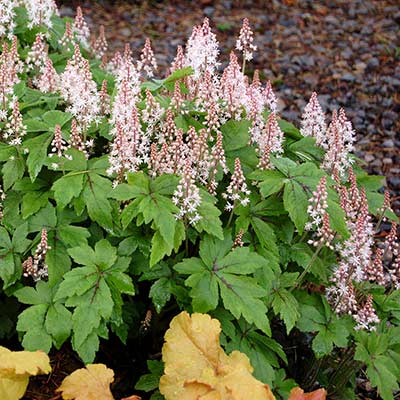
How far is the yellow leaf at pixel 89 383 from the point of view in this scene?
2707 millimetres

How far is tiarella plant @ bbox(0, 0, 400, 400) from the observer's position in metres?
2.89

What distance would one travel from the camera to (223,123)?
337 cm

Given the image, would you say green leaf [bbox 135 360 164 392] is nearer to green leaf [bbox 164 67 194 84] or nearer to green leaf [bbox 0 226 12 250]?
green leaf [bbox 0 226 12 250]

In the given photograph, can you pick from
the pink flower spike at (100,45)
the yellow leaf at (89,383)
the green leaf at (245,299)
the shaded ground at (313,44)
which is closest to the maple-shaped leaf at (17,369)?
the yellow leaf at (89,383)

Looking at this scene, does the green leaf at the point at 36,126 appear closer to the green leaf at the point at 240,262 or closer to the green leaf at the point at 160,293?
the green leaf at the point at 160,293

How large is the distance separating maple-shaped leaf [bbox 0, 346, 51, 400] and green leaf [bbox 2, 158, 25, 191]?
0.80 metres

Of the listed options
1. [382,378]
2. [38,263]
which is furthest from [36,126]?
[382,378]

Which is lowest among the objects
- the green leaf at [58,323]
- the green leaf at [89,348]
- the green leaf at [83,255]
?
the green leaf at [89,348]

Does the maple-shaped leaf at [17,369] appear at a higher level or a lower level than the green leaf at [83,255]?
lower

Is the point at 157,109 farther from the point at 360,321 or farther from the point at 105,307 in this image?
the point at 360,321

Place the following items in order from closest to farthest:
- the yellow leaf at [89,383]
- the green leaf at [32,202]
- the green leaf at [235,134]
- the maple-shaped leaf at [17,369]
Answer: the maple-shaped leaf at [17,369]
the yellow leaf at [89,383]
the green leaf at [32,202]
the green leaf at [235,134]

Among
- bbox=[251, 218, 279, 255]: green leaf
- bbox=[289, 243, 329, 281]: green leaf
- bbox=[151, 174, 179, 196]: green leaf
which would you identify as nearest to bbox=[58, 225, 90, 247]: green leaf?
→ bbox=[151, 174, 179, 196]: green leaf

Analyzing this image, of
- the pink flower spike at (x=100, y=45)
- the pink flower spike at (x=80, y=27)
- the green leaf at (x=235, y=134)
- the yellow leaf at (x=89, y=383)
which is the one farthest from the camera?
the pink flower spike at (x=100, y=45)

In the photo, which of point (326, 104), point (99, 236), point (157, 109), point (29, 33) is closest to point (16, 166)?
point (99, 236)
